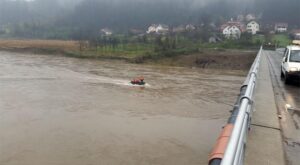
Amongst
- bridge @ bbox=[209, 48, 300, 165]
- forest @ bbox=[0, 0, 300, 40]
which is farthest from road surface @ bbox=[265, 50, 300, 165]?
forest @ bbox=[0, 0, 300, 40]

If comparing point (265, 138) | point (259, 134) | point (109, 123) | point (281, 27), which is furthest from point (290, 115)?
point (281, 27)

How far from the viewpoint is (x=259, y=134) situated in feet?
21.0

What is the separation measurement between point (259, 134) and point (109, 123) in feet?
30.7

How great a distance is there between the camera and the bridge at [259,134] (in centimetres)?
393

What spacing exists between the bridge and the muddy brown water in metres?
2.78

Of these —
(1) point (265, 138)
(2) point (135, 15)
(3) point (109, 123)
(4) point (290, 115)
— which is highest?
(2) point (135, 15)

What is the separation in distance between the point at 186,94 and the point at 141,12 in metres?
166

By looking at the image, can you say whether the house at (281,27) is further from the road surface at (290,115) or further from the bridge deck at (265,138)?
the bridge deck at (265,138)

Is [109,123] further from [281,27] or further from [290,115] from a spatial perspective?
[281,27]

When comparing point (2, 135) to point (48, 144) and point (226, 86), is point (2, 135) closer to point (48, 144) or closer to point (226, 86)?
point (48, 144)

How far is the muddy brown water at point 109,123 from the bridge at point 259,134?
9.13 ft

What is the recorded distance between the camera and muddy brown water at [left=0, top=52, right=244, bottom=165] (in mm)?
10820

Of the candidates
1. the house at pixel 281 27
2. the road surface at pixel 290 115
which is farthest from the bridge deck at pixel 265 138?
the house at pixel 281 27

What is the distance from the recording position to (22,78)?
29.1 m
